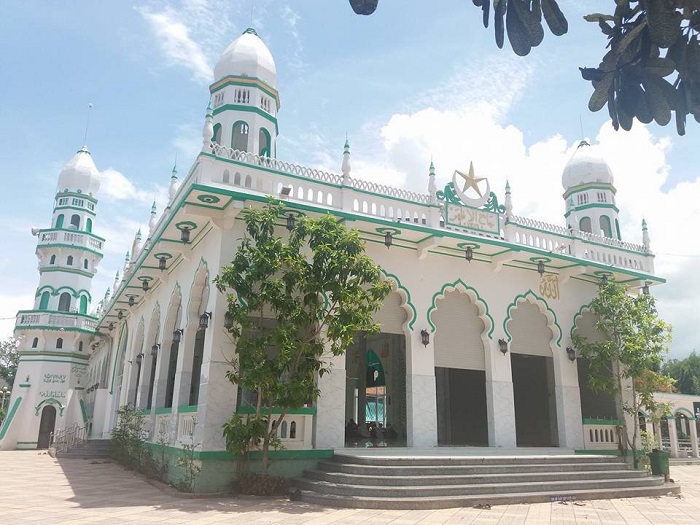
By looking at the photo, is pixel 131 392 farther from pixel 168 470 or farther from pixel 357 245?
pixel 357 245

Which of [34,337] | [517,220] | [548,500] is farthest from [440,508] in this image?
[34,337]

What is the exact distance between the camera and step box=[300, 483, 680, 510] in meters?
8.04

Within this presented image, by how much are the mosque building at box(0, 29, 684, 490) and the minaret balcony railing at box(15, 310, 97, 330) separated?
12.2 metres

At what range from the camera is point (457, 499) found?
8.43m

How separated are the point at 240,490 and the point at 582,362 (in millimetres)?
10340

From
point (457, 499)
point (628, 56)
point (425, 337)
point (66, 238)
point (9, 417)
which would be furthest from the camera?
point (66, 238)

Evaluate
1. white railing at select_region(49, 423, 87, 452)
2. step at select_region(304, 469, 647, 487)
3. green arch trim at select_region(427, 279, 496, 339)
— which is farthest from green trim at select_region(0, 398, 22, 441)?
green arch trim at select_region(427, 279, 496, 339)

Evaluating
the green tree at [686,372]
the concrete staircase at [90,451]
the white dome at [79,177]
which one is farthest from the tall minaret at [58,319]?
the green tree at [686,372]

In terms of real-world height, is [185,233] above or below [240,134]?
below

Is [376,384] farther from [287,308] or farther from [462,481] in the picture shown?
[287,308]

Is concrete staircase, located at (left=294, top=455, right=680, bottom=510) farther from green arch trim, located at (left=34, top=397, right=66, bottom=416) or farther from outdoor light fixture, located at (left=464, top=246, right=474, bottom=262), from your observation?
green arch trim, located at (left=34, top=397, right=66, bottom=416)

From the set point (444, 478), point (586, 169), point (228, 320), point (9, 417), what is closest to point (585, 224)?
point (586, 169)

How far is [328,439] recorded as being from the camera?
10078mm

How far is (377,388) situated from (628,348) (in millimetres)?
8134
